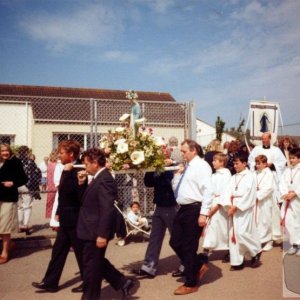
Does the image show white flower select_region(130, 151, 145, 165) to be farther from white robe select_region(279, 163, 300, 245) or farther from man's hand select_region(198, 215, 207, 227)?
white robe select_region(279, 163, 300, 245)

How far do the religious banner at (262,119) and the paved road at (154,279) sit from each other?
11.8 ft

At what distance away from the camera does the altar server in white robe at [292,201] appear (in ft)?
22.3

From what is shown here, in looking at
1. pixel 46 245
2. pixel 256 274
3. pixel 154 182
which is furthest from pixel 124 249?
pixel 256 274

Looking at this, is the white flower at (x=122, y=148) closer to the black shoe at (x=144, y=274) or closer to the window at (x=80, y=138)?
the black shoe at (x=144, y=274)

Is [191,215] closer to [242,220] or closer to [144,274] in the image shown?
[144,274]

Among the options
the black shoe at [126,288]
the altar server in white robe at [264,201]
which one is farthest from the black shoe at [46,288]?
the altar server in white robe at [264,201]

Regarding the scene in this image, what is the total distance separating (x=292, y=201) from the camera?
6906mm

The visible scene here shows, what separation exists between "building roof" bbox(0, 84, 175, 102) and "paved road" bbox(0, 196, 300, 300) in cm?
2446

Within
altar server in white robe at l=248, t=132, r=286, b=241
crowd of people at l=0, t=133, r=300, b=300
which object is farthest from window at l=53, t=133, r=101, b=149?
altar server in white robe at l=248, t=132, r=286, b=241

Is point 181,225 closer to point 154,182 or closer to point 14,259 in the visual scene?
point 154,182

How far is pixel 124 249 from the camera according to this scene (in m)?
7.55

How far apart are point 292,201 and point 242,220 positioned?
3.76 feet

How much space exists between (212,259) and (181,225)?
2036mm

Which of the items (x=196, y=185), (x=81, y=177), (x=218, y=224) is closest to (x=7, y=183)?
(x=81, y=177)
